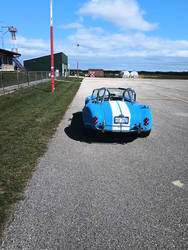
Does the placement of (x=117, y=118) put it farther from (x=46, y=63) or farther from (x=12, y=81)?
(x=46, y=63)

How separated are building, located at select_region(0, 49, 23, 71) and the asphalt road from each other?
41256 mm

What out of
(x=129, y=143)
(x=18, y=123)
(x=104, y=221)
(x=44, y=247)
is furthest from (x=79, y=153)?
(x=18, y=123)

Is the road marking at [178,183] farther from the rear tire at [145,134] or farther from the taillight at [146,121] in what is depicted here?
the rear tire at [145,134]

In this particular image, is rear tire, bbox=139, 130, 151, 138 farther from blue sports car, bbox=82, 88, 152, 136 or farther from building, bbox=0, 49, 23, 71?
building, bbox=0, 49, 23, 71

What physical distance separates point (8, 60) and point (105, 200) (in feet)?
166

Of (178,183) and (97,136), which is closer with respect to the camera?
(178,183)

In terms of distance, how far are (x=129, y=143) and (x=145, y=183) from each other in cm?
195

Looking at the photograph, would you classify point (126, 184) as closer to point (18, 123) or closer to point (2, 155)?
point (2, 155)

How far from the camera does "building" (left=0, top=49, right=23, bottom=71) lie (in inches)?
1610

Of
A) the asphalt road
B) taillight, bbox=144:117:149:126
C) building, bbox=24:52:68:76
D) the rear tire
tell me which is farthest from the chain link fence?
building, bbox=24:52:68:76

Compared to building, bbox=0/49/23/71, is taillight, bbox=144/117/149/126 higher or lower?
lower

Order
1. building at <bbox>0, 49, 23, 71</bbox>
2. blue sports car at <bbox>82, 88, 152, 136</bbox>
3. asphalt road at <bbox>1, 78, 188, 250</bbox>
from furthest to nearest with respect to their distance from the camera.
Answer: building at <bbox>0, 49, 23, 71</bbox>
blue sports car at <bbox>82, 88, 152, 136</bbox>
asphalt road at <bbox>1, 78, 188, 250</bbox>

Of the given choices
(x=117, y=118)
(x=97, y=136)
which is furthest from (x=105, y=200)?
(x=97, y=136)

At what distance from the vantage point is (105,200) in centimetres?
273
